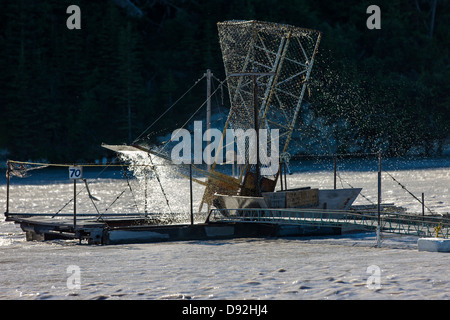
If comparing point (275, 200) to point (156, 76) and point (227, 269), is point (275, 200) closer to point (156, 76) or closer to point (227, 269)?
point (227, 269)

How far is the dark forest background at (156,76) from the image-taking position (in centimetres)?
8012

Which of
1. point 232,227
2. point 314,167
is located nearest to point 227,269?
point 232,227

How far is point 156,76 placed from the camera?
300 feet

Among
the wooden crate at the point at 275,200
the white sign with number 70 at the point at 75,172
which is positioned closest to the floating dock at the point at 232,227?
the wooden crate at the point at 275,200

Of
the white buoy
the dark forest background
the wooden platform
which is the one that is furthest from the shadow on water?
the white buoy

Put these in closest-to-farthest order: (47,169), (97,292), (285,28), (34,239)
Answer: (97,292) → (34,239) → (285,28) → (47,169)

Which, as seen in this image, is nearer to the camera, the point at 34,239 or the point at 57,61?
the point at 34,239

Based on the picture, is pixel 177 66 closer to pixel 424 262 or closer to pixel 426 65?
pixel 426 65

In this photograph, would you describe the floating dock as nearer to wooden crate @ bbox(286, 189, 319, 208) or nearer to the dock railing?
the dock railing

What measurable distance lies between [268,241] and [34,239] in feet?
27.4

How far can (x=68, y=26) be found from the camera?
84.1 metres

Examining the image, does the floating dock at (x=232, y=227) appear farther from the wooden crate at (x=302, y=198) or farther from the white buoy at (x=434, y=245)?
the white buoy at (x=434, y=245)

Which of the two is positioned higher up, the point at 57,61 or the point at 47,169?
the point at 57,61

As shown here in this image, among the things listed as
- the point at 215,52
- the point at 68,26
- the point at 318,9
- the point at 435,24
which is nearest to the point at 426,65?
the point at 435,24
